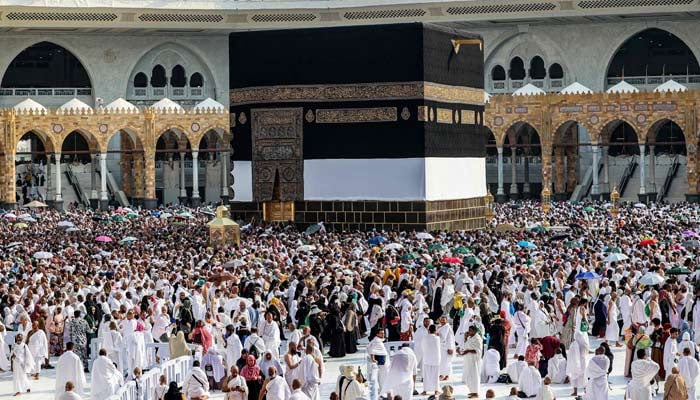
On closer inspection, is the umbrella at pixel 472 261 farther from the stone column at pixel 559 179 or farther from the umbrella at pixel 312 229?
the stone column at pixel 559 179

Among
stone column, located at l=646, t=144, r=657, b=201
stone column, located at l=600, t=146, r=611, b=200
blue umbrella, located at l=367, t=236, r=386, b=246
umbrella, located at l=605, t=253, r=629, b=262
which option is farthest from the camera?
stone column, located at l=600, t=146, r=611, b=200

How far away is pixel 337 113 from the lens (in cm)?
3131

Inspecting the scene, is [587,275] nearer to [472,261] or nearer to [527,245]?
[472,261]

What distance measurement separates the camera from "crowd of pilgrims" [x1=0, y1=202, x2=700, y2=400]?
44.4 feet

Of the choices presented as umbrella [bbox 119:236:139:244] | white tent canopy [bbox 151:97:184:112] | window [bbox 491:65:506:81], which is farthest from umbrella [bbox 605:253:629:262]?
window [bbox 491:65:506:81]

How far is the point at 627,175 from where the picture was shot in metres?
46.5

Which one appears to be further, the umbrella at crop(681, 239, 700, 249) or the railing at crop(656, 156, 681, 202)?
the railing at crop(656, 156, 681, 202)

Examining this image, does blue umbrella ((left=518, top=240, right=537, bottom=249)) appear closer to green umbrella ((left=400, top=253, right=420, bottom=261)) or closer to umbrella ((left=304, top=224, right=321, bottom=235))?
green umbrella ((left=400, top=253, right=420, bottom=261))

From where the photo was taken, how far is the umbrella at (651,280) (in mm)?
18250

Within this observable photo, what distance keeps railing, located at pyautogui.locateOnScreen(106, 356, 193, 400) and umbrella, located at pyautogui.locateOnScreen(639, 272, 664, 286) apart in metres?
6.75

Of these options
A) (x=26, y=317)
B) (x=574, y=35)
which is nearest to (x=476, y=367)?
(x=26, y=317)

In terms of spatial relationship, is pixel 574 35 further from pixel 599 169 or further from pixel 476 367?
pixel 476 367

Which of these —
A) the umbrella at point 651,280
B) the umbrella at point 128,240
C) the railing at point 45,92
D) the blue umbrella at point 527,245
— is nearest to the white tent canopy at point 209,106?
the railing at point 45,92

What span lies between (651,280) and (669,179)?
89.8ft
